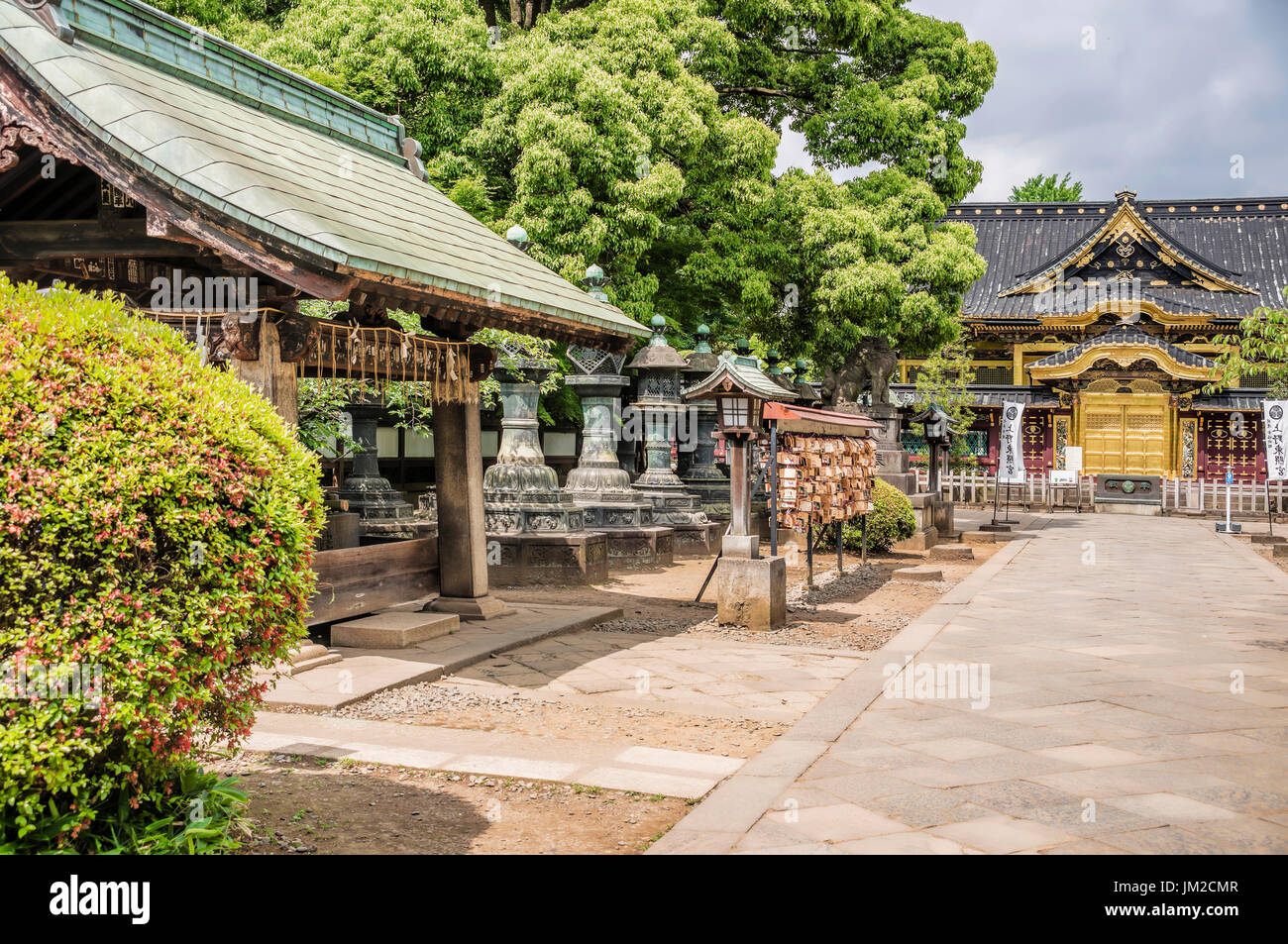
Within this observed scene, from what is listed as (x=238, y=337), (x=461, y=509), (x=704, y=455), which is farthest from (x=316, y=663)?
(x=704, y=455)

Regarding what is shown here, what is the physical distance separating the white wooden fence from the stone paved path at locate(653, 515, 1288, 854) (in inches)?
732

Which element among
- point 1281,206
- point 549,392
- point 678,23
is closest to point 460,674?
point 549,392

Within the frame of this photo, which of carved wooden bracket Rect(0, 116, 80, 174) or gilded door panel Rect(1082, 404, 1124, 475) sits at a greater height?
carved wooden bracket Rect(0, 116, 80, 174)

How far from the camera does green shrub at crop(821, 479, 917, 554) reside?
1652 centimetres

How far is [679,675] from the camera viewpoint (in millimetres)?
7680

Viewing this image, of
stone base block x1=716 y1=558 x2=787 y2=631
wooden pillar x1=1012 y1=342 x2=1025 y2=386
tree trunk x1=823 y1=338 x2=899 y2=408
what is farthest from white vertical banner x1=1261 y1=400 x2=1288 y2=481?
stone base block x1=716 y1=558 x2=787 y2=631

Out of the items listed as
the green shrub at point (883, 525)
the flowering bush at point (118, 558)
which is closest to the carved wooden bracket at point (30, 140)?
the flowering bush at point (118, 558)

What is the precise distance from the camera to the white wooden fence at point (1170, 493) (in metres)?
28.8

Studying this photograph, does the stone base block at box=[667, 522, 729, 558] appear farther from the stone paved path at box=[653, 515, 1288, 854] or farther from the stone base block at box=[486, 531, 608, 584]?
the stone paved path at box=[653, 515, 1288, 854]

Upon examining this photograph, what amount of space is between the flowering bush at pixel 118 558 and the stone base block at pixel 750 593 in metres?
6.50

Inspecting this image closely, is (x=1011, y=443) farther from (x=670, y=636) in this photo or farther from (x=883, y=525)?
(x=670, y=636)

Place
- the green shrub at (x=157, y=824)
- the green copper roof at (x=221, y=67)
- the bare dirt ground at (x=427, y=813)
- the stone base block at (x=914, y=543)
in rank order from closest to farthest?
1. the green shrub at (x=157, y=824)
2. the bare dirt ground at (x=427, y=813)
3. the green copper roof at (x=221, y=67)
4. the stone base block at (x=914, y=543)

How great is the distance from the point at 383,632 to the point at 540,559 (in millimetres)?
4909

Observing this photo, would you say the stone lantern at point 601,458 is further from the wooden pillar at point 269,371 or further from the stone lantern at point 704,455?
the wooden pillar at point 269,371
